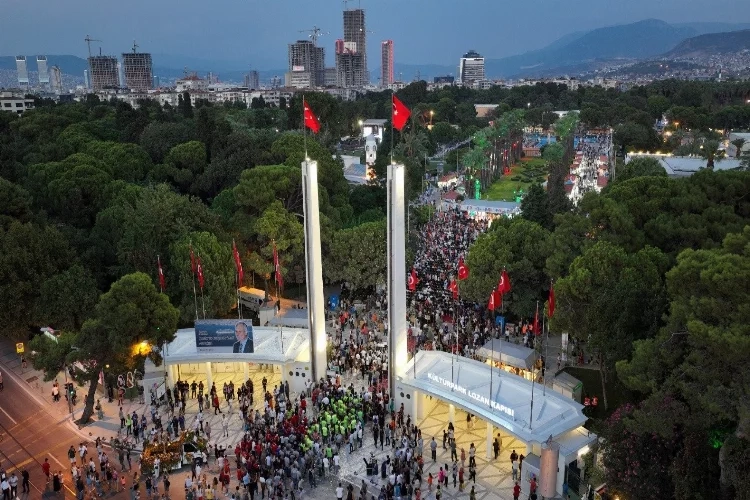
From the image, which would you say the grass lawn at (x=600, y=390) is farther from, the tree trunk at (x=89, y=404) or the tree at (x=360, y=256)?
the tree trunk at (x=89, y=404)

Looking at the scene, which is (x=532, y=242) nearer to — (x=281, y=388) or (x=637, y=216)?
(x=637, y=216)

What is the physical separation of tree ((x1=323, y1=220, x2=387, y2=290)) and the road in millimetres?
17159

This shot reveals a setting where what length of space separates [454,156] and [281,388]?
75.5 m

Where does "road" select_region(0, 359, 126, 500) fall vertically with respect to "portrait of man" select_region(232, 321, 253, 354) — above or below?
below

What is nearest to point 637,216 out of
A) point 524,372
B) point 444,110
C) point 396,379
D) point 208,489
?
point 524,372

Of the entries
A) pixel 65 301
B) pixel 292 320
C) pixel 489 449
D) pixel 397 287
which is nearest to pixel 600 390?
pixel 489 449

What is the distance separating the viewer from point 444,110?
136000 millimetres

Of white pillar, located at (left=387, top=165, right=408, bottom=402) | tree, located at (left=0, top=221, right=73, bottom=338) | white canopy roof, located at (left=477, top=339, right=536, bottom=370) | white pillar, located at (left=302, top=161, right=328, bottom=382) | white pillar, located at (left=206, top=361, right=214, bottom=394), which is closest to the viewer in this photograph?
white pillar, located at (left=387, top=165, right=408, bottom=402)

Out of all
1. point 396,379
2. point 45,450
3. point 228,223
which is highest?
point 228,223

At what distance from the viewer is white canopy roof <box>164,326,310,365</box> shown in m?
28.6

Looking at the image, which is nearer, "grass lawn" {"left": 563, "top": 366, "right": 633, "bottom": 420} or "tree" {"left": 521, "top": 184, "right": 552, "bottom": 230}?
"grass lawn" {"left": 563, "top": 366, "right": 633, "bottom": 420}

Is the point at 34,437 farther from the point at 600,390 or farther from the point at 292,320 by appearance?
the point at 600,390

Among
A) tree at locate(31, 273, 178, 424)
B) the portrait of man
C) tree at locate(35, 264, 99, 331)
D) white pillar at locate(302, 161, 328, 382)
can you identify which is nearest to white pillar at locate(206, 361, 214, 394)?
the portrait of man

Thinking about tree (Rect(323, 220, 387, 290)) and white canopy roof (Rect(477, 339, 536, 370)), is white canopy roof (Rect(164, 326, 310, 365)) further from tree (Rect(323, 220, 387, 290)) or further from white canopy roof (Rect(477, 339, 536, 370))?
white canopy roof (Rect(477, 339, 536, 370))
